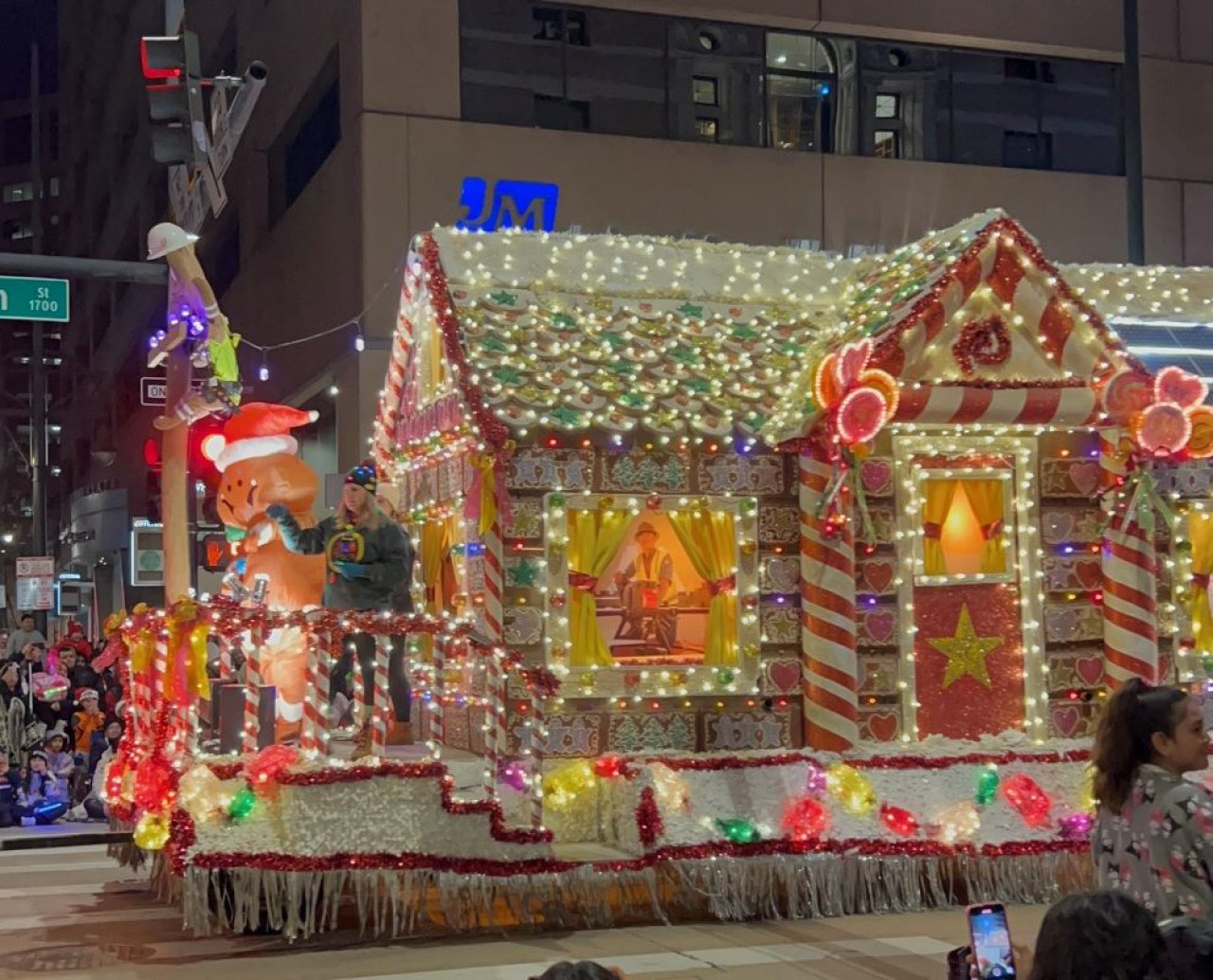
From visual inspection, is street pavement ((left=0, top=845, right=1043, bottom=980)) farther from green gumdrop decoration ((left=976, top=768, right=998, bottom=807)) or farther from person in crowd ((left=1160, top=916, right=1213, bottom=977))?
person in crowd ((left=1160, top=916, right=1213, bottom=977))

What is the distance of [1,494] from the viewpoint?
73250mm

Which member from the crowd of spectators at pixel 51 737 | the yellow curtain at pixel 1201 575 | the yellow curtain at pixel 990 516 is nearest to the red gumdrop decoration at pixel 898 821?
the yellow curtain at pixel 990 516

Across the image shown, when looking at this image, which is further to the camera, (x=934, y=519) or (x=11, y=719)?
(x=11, y=719)

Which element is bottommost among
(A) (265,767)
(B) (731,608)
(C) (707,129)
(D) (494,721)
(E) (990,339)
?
(A) (265,767)

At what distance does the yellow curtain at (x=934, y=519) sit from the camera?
12.2 m

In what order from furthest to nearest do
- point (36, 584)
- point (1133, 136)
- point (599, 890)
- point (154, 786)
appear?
point (36, 584)
point (1133, 136)
point (599, 890)
point (154, 786)

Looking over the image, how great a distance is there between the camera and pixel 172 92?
1188 centimetres

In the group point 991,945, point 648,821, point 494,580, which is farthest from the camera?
point 494,580

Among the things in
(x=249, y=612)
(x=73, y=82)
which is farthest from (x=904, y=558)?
(x=73, y=82)

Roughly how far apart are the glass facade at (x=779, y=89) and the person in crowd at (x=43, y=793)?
41.8 ft

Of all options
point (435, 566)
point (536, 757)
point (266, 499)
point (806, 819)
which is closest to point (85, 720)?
point (435, 566)

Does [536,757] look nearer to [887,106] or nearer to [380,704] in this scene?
[380,704]

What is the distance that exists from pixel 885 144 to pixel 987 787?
1978 centimetres

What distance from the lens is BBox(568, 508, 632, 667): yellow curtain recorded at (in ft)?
37.8
